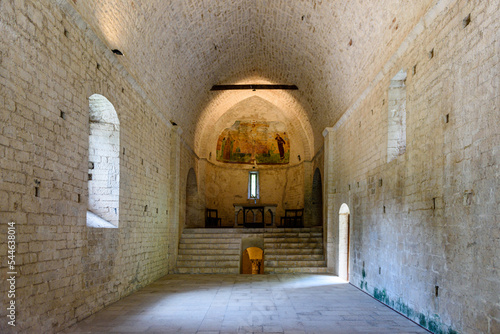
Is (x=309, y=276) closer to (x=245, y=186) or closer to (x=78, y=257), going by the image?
(x=78, y=257)

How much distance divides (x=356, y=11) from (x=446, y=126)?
14.8ft

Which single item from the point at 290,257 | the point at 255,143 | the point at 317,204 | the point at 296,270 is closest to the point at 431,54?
the point at 296,270

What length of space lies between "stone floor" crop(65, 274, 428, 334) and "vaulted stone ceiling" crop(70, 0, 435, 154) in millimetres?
5374

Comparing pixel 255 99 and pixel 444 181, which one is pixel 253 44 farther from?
pixel 444 181

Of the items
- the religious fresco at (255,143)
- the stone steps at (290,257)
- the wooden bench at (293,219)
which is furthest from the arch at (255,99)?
the stone steps at (290,257)

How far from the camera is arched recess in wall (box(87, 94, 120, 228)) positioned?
8.38 meters

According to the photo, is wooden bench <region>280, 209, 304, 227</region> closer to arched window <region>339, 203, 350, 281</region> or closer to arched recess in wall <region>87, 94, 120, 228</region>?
arched window <region>339, 203, 350, 281</region>

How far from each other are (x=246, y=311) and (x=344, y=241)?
6.51 metres

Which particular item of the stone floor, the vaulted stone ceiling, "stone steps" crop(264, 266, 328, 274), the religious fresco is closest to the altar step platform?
"stone steps" crop(264, 266, 328, 274)

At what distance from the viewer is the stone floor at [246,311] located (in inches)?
242

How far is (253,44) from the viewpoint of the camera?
14.4 meters

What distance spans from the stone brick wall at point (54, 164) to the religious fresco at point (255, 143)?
48.1 feet

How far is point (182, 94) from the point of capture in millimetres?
13766

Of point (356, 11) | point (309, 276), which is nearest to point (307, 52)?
point (356, 11)
